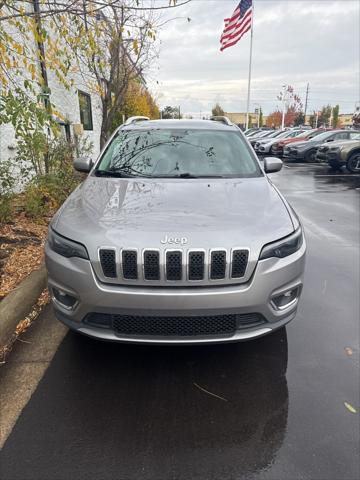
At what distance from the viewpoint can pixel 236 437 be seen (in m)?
2.16

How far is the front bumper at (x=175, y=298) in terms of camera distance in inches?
89.3

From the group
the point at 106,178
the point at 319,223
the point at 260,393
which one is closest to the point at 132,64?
the point at 319,223

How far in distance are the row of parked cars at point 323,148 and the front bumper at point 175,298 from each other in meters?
13.7

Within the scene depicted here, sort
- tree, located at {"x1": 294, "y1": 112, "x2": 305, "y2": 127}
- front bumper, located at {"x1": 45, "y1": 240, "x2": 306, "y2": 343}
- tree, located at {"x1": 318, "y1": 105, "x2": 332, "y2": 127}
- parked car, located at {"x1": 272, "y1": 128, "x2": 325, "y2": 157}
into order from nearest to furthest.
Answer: front bumper, located at {"x1": 45, "y1": 240, "x2": 306, "y2": 343} → parked car, located at {"x1": 272, "y1": 128, "x2": 325, "y2": 157} → tree, located at {"x1": 294, "y1": 112, "x2": 305, "y2": 127} → tree, located at {"x1": 318, "y1": 105, "x2": 332, "y2": 127}

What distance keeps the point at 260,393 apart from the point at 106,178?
2269 mm

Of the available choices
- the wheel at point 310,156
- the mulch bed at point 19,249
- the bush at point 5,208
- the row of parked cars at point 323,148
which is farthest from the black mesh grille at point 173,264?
the wheel at point 310,156

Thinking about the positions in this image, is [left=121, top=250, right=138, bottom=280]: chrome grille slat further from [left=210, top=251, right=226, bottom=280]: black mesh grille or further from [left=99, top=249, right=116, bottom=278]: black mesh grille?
[left=210, top=251, right=226, bottom=280]: black mesh grille

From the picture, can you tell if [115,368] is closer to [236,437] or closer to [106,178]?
[236,437]

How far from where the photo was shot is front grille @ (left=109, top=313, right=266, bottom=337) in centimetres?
236

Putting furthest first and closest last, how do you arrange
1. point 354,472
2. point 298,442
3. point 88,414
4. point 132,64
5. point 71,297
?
point 132,64, point 71,297, point 88,414, point 298,442, point 354,472

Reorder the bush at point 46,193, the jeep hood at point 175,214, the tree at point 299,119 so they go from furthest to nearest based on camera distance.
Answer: the tree at point 299,119 < the bush at point 46,193 < the jeep hood at point 175,214

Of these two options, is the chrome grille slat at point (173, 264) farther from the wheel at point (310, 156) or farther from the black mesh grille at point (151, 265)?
the wheel at point (310, 156)

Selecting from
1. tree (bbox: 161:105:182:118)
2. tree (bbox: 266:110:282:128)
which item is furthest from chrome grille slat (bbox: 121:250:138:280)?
tree (bbox: 266:110:282:128)

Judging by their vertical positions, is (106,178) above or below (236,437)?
above
